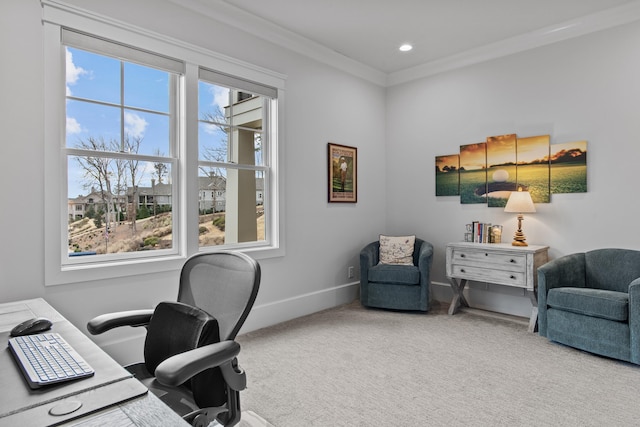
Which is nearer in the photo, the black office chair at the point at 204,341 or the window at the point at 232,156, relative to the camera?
the black office chair at the point at 204,341

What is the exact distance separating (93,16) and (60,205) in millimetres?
1316

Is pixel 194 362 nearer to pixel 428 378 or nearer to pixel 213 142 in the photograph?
pixel 428 378

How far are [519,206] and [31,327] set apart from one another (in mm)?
3786

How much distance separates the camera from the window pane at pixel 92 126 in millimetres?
2650

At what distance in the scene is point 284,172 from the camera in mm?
3867

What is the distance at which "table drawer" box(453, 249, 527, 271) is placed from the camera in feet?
11.7

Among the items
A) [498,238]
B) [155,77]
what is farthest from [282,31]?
[498,238]

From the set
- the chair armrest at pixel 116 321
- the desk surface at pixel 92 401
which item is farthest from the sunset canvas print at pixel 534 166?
the desk surface at pixel 92 401

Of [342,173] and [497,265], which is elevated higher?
[342,173]

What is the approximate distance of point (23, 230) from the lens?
93.0 inches

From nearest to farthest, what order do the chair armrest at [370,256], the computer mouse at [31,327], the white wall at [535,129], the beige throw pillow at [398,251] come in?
the computer mouse at [31,327] → the white wall at [535,129] → the chair armrest at [370,256] → the beige throw pillow at [398,251]

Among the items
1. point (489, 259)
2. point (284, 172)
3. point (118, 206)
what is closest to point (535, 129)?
point (489, 259)

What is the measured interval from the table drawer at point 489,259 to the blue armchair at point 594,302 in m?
0.33

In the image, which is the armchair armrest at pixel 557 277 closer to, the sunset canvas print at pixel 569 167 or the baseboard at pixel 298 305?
the sunset canvas print at pixel 569 167
